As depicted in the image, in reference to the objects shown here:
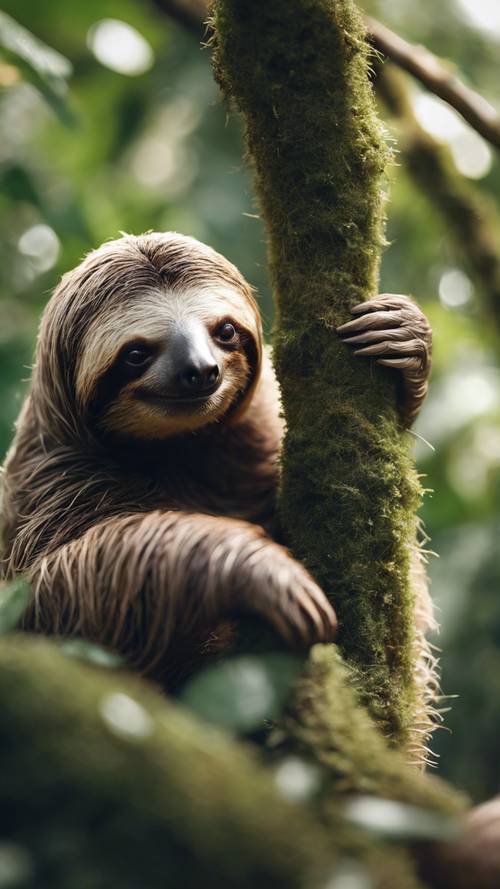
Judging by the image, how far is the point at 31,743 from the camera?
93.0 inches

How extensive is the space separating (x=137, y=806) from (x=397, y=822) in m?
0.61

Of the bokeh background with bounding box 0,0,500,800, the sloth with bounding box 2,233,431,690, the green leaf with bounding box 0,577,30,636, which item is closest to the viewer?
the green leaf with bounding box 0,577,30,636

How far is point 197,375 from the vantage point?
405 cm

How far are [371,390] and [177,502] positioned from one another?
1.21m

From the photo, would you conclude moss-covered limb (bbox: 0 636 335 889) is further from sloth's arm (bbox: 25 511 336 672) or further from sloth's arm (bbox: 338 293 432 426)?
sloth's arm (bbox: 338 293 432 426)

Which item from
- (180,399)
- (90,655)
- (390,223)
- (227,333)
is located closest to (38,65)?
(227,333)

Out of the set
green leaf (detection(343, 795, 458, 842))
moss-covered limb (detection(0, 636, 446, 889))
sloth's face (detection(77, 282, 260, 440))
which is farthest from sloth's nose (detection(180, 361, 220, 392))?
green leaf (detection(343, 795, 458, 842))

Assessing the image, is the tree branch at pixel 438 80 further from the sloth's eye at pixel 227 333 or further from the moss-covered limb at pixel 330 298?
the sloth's eye at pixel 227 333

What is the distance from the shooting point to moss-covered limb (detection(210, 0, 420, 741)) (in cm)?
367

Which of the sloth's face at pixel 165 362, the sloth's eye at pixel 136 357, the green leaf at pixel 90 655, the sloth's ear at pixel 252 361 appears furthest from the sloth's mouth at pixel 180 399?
the green leaf at pixel 90 655

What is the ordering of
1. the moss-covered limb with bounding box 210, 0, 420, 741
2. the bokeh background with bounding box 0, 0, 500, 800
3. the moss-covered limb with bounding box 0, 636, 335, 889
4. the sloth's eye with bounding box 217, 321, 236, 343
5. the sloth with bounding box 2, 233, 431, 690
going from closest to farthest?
the moss-covered limb with bounding box 0, 636, 335, 889 < the sloth with bounding box 2, 233, 431, 690 < the moss-covered limb with bounding box 210, 0, 420, 741 < the sloth's eye with bounding box 217, 321, 236, 343 < the bokeh background with bounding box 0, 0, 500, 800

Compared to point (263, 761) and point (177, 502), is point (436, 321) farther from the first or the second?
point (263, 761)

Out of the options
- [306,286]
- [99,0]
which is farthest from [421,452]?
[99,0]

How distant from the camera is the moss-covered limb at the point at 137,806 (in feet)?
7.06
